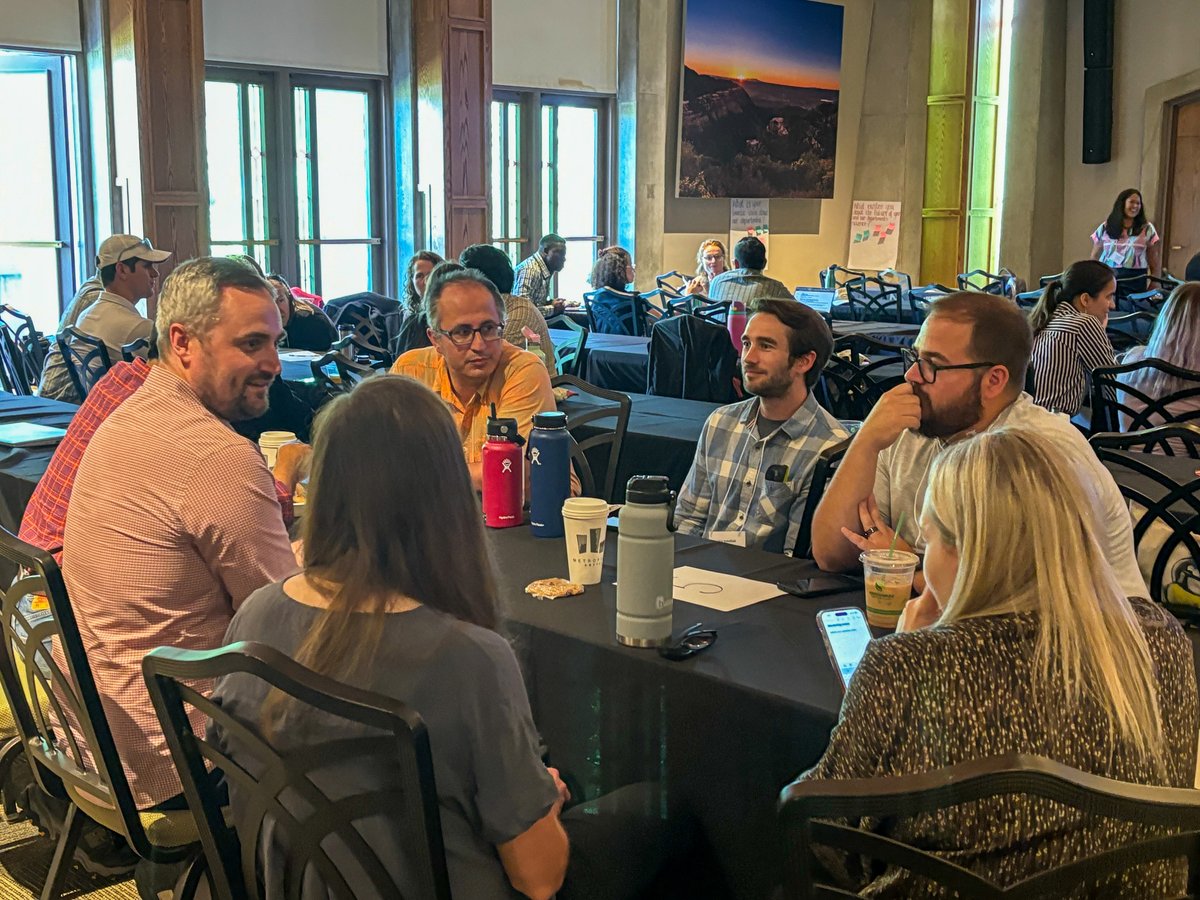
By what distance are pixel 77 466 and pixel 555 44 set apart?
916 centimetres

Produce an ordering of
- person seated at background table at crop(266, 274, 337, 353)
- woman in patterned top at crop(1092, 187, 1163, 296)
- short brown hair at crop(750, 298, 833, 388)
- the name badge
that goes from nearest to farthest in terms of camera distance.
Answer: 1. the name badge
2. short brown hair at crop(750, 298, 833, 388)
3. person seated at background table at crop(266, 274, 337, 353)
4. woman in patterned top at crop(1092, 187, 1163, 296)

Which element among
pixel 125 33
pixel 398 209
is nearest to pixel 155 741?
pixel 125 33

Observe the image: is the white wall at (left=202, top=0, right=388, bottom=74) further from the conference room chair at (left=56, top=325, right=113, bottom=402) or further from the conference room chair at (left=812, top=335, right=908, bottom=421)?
the conference room chair at (left=812, top=335, right=908, bottom=421)

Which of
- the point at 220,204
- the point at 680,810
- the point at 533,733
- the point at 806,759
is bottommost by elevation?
the point at 680,810

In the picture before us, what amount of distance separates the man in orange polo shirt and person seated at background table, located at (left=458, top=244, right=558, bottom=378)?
182cm

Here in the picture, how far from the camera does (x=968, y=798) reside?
1.18 metres

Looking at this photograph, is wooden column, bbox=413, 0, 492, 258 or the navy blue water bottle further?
wooden column, bbox=413, 0, 492, 258

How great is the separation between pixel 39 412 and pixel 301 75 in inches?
220

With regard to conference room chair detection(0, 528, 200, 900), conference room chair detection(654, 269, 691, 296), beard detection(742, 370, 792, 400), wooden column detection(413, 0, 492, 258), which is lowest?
conference room chair detection(0, 528, 200, 900)

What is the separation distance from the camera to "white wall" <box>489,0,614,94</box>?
1045cm

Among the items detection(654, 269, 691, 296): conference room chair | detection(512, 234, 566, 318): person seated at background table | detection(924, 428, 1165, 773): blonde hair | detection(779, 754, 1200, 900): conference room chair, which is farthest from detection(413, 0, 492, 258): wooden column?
detection(779, 754, 1200, 900): conference room chair

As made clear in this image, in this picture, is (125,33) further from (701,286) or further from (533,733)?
(533,733)

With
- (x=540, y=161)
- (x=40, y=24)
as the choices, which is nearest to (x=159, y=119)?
(x=40, y=24)

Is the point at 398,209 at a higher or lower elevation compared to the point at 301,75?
lower
